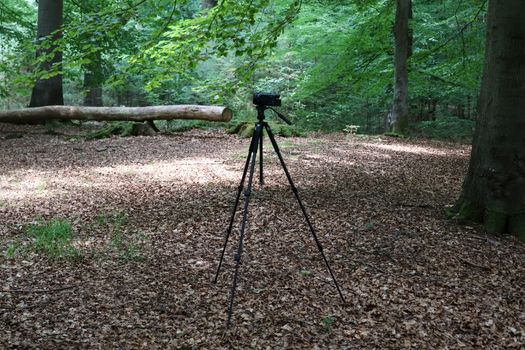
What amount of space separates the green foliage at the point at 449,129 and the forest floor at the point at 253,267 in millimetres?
10385

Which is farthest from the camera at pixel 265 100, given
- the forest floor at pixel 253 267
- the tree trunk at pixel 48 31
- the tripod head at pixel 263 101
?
the tree trunk at pixel 48 31

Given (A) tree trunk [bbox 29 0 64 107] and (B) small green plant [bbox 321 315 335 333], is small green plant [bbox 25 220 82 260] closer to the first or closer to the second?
(B) small green plant [bbox 321 315 335 333]

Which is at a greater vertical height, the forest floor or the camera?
the camera

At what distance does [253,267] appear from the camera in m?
4.70

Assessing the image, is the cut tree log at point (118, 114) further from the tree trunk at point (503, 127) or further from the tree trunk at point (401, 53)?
the tree trunk at point (503, 127)

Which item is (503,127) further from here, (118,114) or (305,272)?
(118,114)

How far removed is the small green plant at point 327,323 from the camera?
12.0ft

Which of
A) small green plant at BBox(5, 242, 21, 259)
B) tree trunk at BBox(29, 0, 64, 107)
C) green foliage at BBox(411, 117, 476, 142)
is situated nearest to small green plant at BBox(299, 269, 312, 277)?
small green plant at BBox(5, 242, 21, 259)

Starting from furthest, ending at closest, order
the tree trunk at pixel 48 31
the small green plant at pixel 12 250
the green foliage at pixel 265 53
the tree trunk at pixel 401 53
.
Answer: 1. the tree trunk at pixel 401 53
2. the tree trunk at pixel 48 31
3. the green foliage at pixel 265 53
4. the small green plant at pixel 12 250

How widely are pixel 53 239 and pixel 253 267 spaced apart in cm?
221

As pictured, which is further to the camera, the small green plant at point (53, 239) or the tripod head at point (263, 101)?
the small green plant at point (53, 239)

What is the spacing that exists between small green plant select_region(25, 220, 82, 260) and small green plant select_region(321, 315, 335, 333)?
2514mm

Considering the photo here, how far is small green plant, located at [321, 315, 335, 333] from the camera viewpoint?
3.66 meters

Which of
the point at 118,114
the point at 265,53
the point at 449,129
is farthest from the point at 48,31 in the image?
the point at 449,129
